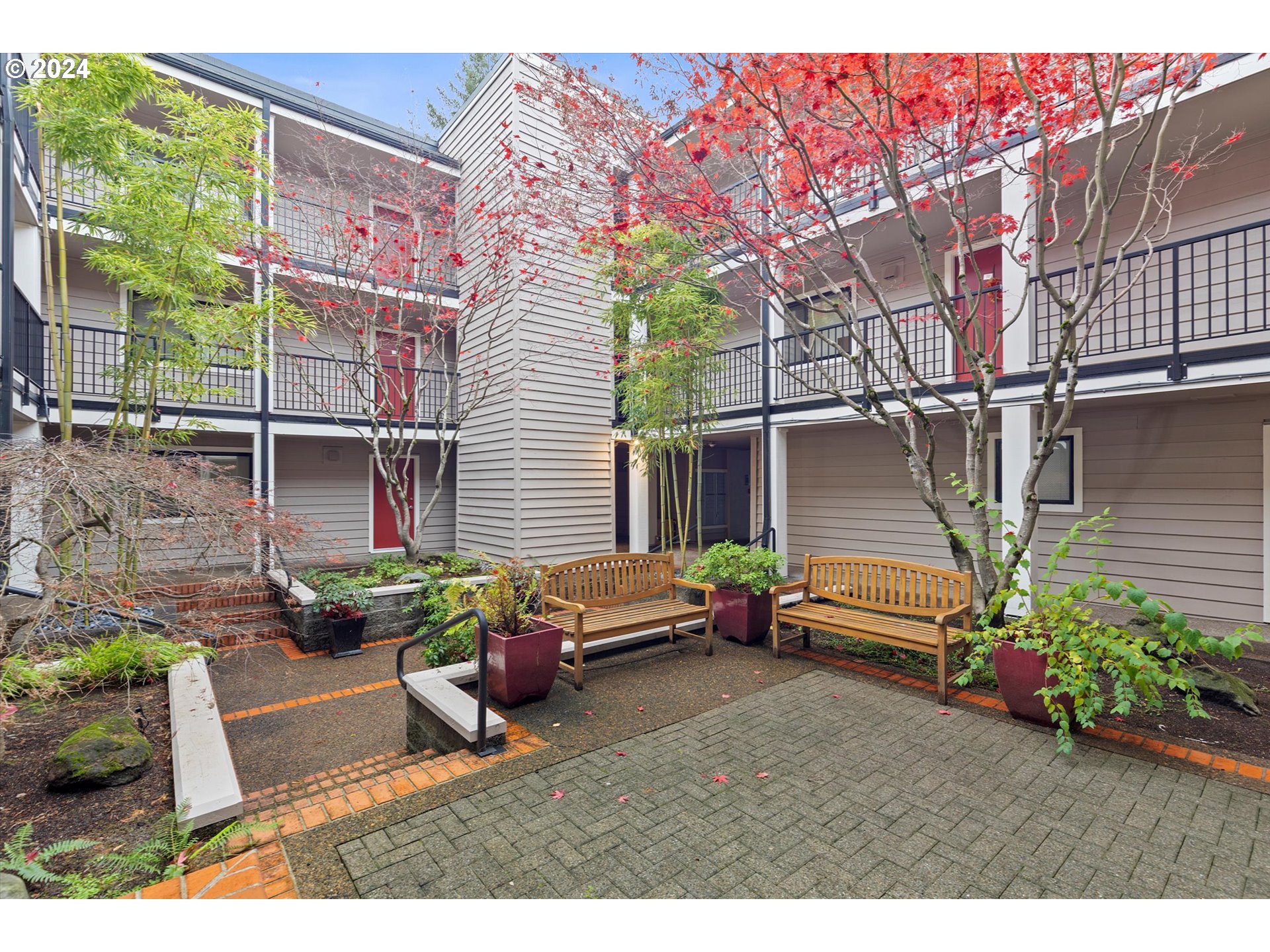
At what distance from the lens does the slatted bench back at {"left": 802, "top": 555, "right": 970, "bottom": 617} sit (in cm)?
453

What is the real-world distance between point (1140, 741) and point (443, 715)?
412cm

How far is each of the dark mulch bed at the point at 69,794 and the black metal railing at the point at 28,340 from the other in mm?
3923

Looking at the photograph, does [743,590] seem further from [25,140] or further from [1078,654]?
[25,140]

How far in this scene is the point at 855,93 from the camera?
4.67 meters

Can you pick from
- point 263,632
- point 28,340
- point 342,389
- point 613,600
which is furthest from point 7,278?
point 613,600

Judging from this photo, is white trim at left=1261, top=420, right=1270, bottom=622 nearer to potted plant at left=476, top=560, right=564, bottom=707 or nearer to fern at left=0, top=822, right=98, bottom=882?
potted plant at left=476, top=560, right=564, bottom=707

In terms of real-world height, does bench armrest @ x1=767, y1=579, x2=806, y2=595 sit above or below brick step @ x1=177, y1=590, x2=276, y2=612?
above

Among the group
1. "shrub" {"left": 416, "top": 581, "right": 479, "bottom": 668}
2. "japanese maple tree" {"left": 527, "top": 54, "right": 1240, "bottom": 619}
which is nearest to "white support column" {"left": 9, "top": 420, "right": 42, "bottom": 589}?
"shrub" {"left": 416, "top": 581, "right": 479, "bottom": 668}

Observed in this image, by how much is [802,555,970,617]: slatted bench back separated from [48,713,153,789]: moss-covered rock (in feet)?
16.0

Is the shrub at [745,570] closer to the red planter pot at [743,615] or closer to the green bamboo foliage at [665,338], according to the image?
the red planter pot at [743,615]

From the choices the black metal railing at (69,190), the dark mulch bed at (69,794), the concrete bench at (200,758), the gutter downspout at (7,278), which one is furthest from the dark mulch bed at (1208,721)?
the black metal railing at (69,190)

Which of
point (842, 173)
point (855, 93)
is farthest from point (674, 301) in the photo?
point (855, 93)

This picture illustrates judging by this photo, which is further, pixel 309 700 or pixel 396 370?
pixel 396 370

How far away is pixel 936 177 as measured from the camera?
685 centimetres
